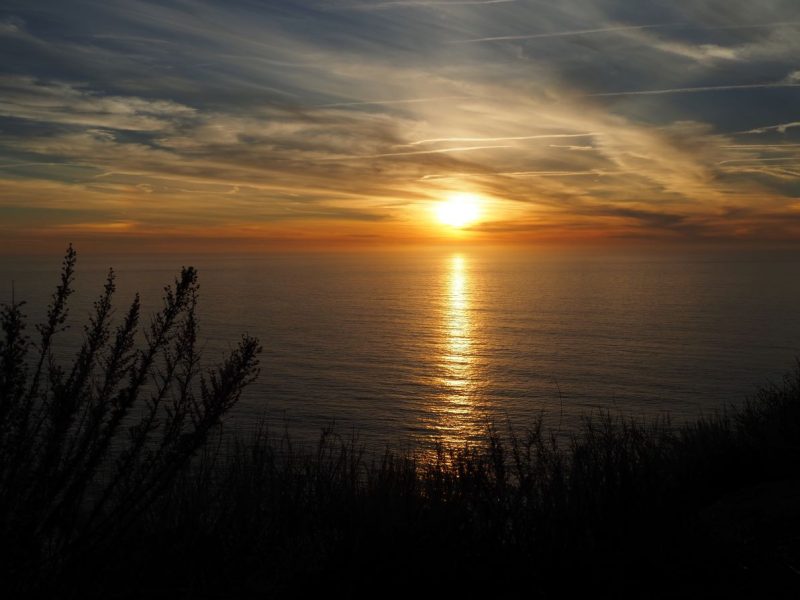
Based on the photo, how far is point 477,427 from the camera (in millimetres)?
31422

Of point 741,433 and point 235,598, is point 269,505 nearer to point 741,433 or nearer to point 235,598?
point 235,598

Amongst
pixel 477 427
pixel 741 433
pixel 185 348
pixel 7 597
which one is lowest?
pixel 477 427

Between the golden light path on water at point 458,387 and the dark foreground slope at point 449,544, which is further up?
the dark foreground slope at point 449,544

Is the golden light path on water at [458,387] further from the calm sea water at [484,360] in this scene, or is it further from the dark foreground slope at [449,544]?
the dark foreground slope at [449,544]

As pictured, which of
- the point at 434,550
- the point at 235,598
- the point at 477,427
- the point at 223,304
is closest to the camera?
the point at 235,598

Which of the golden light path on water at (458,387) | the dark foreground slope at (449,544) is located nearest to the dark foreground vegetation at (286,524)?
the dark foreground slope at (449,544)

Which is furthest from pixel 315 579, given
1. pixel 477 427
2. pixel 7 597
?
pixel 477 427

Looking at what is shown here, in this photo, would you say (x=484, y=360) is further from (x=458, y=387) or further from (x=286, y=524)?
(x=286, y=524)

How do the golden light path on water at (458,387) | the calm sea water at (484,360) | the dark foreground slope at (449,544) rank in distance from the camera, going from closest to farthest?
the dark foreground slope at (449,544) < the golden light path on water at (458,387) < the calm sea water at (484,360)

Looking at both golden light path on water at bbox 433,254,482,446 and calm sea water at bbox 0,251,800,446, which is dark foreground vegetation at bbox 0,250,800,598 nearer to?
calm sea water at bbox 0,251,800,446

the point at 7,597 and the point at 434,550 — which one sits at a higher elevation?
the point at 7,597

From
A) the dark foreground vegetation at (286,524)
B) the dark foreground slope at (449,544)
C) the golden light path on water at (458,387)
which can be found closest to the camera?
the dark foreground vegetation at (286,524)

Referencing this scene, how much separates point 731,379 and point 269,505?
40.8 meters

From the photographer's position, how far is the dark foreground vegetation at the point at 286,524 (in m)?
3.96
